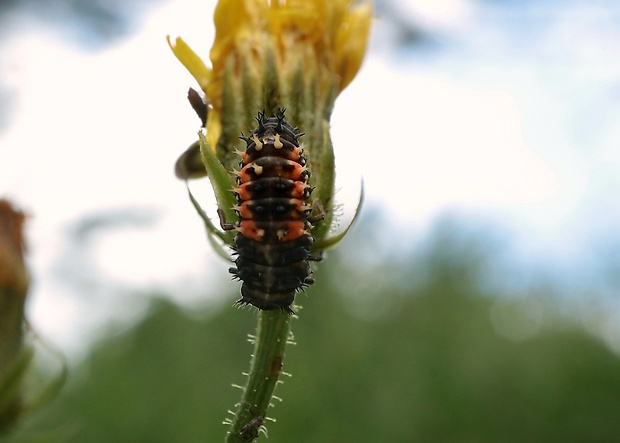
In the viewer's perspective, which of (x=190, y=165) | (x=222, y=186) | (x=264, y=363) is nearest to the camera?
(x=222, y=186)

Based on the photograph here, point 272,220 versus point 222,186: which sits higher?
point 222,186

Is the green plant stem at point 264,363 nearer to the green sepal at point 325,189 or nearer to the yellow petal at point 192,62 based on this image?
the green sepal at point 325,189

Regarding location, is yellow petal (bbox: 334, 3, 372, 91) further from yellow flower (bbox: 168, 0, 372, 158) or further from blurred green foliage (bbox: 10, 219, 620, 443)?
blurred green foliage (bbox: 10, 219, 620, 443)

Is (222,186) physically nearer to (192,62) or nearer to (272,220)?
(272,220)

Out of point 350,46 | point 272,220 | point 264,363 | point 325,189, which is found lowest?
point 264,363

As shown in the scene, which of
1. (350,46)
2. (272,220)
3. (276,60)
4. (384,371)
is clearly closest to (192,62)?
(276,60)

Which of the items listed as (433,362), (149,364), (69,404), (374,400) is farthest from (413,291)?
(69,404)
